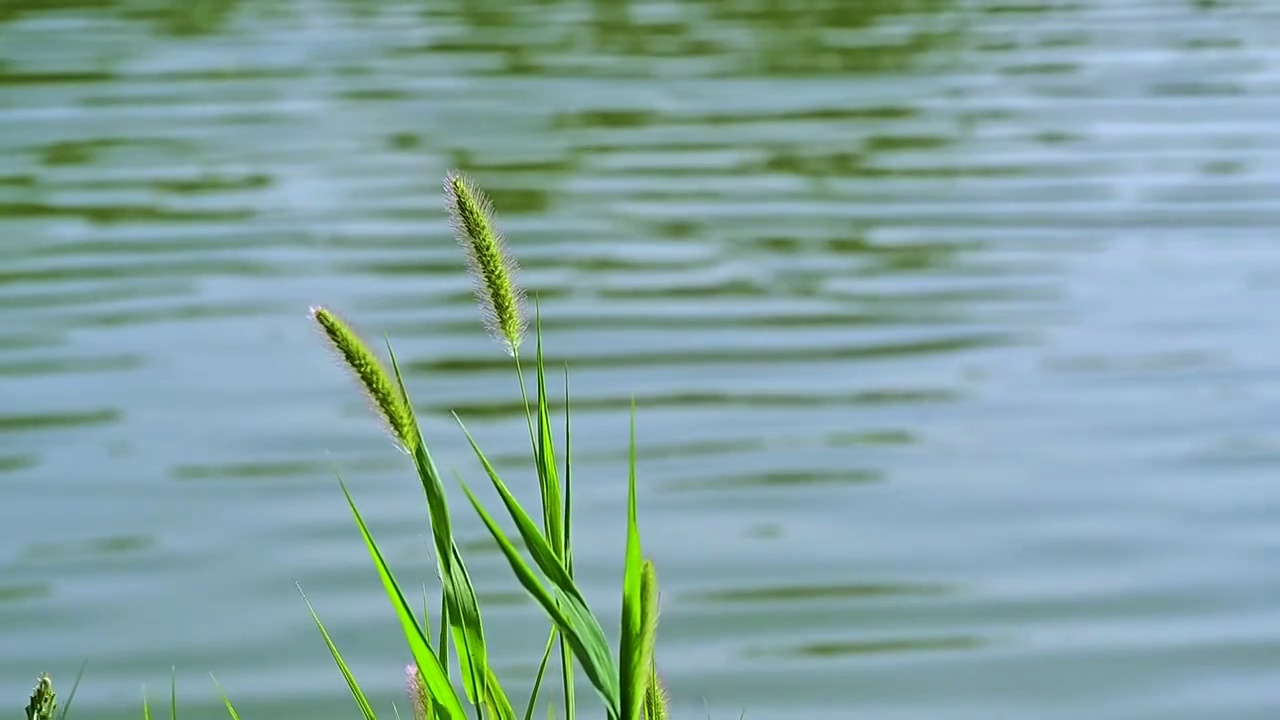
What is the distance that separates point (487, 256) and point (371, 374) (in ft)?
0.59

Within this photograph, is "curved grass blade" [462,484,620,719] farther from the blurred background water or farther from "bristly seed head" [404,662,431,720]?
the blurred background water

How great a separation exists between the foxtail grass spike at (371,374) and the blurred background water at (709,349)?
4.88ft

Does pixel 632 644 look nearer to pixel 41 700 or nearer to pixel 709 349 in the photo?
pixel 41 700

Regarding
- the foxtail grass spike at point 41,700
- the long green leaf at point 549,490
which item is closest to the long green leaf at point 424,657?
the long green leaf at point 549,490

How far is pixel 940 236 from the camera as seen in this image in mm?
4844

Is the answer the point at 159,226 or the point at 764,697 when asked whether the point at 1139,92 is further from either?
the point at 764,697

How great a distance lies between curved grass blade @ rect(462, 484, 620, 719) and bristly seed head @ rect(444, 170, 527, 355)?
20 cm

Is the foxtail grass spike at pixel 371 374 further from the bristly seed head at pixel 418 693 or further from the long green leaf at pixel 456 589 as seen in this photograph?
the bristly seed head at pixel 418 693

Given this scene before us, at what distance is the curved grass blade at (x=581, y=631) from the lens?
4.14 feet

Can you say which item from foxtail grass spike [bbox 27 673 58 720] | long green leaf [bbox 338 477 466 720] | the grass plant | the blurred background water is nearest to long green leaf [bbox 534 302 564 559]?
the grass plant

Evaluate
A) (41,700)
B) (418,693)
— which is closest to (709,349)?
(418,693)

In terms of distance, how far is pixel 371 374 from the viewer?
4.13ft

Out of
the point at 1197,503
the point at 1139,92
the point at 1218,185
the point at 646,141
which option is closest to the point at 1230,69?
the point at 1139,92

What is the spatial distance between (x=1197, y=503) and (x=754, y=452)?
78 cm
